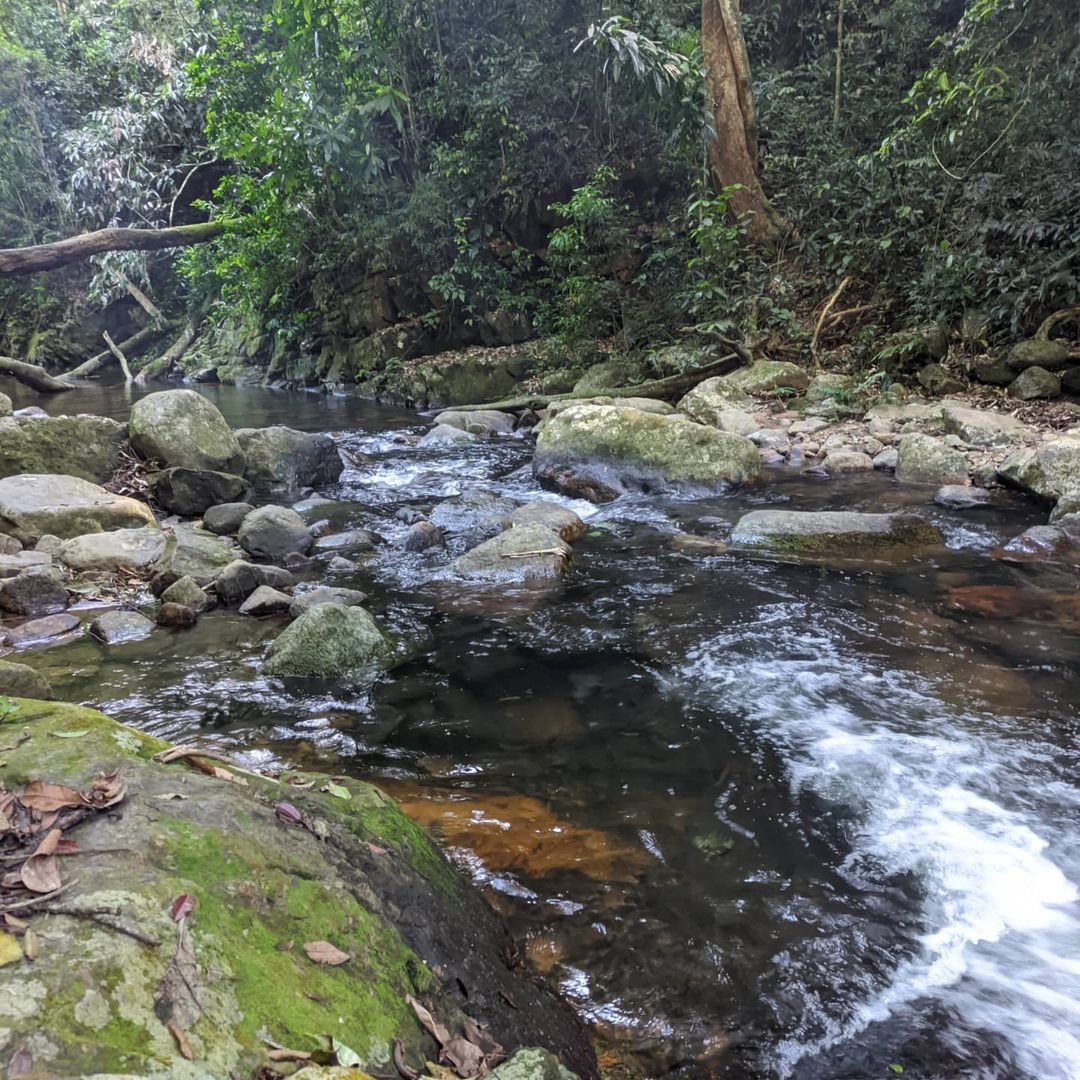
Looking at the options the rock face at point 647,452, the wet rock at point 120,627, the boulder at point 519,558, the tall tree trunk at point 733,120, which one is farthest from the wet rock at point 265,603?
the tall tree trunk at point 733,120

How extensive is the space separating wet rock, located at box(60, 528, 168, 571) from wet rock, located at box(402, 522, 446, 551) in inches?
69.8

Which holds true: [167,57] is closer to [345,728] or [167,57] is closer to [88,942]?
[345,728]

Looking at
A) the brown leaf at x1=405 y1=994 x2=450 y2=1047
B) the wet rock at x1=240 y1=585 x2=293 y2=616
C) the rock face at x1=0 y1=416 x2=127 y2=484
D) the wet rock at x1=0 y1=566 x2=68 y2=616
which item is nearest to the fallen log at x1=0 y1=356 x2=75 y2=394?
the rock face at x1=0 y1=416 x2=127 y2=484

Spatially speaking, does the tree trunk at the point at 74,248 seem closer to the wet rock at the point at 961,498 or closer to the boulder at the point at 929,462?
the boulder at the point at 929,462

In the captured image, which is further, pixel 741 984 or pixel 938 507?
pixel 938 507

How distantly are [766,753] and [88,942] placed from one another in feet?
8.72

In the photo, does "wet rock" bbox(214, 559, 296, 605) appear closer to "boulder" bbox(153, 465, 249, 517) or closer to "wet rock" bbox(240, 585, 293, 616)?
"wet rock" bbox(240, 585, 293, 616)

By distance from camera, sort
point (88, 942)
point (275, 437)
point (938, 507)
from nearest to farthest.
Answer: point (88, 942) → point (938, 507) → point (275, 437)

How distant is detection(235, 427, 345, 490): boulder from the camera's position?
8149 millimetres

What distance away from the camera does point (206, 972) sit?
1263mm

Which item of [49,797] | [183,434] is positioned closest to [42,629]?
[183,434]

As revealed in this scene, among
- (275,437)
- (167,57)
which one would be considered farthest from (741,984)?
(167,57)

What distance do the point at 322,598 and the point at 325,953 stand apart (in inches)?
141

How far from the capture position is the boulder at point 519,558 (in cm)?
544
